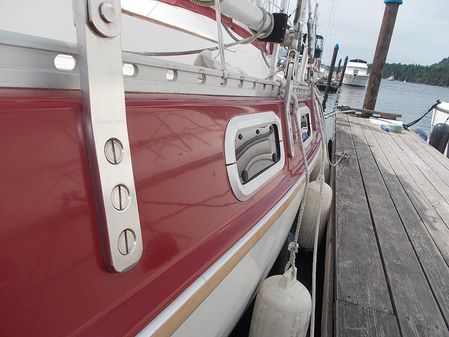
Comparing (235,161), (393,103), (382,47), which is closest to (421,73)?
(393,103)

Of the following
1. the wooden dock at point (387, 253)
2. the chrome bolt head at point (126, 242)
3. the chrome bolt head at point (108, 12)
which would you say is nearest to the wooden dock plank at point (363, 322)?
the wooden dock at point (387, 253)

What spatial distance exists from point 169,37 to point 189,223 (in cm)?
195

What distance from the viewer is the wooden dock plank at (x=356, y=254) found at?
74.0 inches

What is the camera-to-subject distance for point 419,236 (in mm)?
2682

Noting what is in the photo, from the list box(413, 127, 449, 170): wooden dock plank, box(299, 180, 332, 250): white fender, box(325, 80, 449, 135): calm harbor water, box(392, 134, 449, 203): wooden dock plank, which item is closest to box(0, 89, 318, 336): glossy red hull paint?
box(299, 180, 332, 250): white fender

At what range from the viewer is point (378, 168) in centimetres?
448

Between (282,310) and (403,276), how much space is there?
1.10 m

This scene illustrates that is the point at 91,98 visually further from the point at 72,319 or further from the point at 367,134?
the point at 367,134

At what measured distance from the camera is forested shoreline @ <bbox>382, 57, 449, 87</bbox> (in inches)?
2953

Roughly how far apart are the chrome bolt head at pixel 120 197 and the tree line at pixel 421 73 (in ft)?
285

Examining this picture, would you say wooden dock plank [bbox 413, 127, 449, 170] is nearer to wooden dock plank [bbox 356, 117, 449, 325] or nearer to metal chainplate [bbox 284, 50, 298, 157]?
wooden dock plank [bbox 356, 117, 449, 325]

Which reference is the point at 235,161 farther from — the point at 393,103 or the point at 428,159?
the point at 393,103

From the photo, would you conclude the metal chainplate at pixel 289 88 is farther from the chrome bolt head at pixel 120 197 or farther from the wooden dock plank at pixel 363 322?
the chrome bolt head at pixel 120 197

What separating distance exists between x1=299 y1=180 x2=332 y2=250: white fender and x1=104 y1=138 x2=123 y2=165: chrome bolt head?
226 cm
